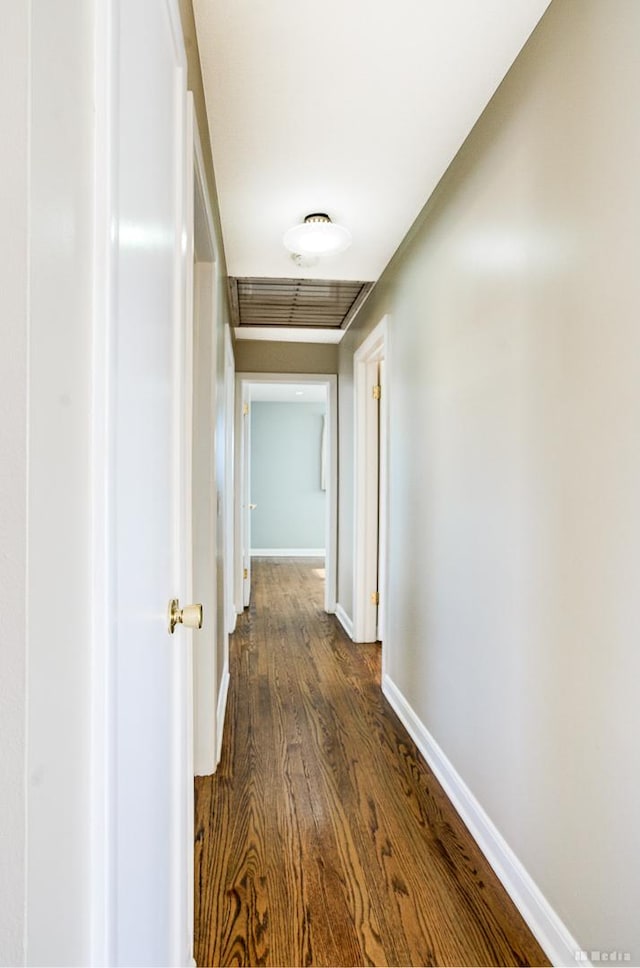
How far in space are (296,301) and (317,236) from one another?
1.43 meters

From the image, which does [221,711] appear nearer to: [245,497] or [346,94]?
[346,94]

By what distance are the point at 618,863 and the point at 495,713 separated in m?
0.57

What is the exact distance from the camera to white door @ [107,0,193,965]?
0.64 m

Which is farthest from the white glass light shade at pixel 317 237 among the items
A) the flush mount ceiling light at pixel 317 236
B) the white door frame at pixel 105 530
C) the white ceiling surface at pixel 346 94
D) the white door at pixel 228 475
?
the white door frame at pixel 105 530

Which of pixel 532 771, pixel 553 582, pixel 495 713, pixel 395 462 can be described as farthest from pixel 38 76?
pixel 395 462

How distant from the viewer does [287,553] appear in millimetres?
8211

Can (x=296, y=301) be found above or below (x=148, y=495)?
above

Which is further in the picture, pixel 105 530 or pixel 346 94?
pixel 346 94

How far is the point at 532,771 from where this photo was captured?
4.81ft

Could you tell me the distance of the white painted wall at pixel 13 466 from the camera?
36cm

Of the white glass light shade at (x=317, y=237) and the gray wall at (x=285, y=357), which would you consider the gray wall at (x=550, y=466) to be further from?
the gray wall at (x=285, y=357)

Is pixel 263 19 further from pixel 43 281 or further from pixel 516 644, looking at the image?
pixel 516 644

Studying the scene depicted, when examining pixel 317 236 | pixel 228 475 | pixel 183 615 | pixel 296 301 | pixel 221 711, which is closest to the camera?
pixel 183 615

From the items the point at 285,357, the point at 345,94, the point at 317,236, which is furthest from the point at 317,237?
the point at 285,357
